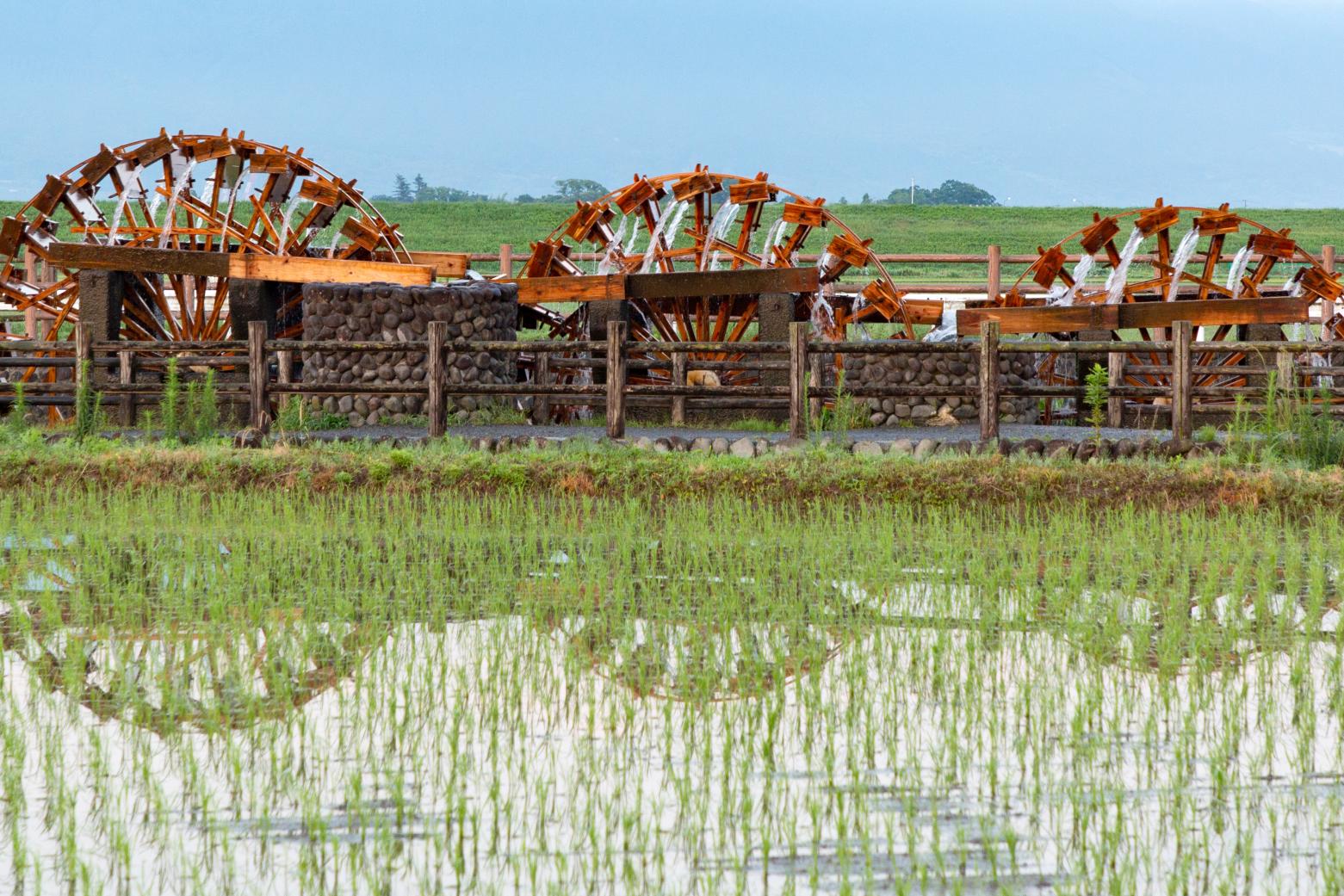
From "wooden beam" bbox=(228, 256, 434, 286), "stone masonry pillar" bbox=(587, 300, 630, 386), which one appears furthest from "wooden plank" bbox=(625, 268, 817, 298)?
"wooden beam" bbox=(228, 256, 434, 286)

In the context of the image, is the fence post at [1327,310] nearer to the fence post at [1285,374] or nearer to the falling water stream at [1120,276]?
the falling water stream at [1120,276]

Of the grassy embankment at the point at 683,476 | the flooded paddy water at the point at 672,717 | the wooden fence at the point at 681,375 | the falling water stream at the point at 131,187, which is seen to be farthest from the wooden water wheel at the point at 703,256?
the flooded paddy water at the point at 672,717

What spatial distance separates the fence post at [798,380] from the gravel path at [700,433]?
20 cm

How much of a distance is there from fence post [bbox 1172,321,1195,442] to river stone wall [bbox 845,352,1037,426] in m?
3.73

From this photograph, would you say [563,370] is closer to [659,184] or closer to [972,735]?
[659,184]

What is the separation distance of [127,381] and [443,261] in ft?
17.1

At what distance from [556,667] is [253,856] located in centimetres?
230

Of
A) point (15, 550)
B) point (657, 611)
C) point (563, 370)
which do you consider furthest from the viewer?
point (563, 370)

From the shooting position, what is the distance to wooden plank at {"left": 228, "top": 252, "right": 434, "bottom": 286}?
1842 centimetres

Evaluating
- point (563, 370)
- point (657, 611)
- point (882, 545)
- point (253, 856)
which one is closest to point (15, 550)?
point (657, 611)

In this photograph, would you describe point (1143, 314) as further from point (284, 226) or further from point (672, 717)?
point (672, 717)

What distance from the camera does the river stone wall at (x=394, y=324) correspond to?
18.3 m

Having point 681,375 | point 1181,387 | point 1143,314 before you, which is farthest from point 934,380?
point 1181,387

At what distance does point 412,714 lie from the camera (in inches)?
223
